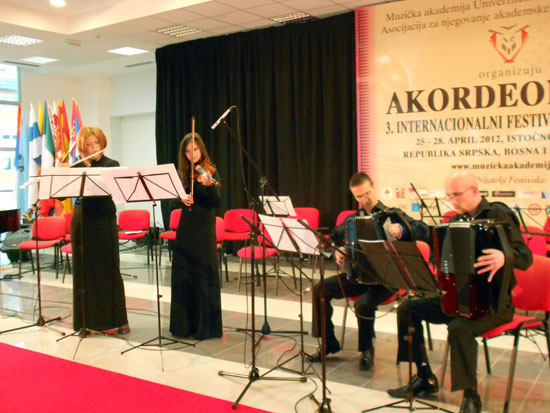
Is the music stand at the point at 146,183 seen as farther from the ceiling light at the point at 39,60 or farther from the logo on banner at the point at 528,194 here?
the ceiling light at the point at 39,60

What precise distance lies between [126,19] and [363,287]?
5.66 metres

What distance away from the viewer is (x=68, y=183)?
4141 mm

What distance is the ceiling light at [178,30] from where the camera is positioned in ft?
27.2

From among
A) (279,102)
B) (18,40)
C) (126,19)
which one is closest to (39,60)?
(18,40)

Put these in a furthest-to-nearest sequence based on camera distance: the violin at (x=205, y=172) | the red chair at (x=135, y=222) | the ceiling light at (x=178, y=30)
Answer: the ceiling light at (x=178, y=30) < the red chair at (x=135, y=222) < the violin at (x=205, y=172)

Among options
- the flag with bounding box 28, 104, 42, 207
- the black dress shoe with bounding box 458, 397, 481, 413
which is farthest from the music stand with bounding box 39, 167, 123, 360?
the flag with bounding box 28, 104, 42, 207

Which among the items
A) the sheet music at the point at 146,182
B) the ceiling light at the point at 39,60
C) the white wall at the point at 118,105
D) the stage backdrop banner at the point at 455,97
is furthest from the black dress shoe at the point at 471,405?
the white wall at the point at 118,105

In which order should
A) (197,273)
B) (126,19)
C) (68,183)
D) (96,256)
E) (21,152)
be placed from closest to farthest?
(68,183), (197,273), (96,256), (126,19), (21,152)

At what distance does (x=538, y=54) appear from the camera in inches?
241

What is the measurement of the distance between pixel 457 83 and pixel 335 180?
212 cm

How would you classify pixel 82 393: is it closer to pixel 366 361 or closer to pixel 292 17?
pixel 366 361

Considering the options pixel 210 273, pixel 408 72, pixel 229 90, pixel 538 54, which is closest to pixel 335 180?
pixel 408 72

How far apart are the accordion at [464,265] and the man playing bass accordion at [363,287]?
0.63m

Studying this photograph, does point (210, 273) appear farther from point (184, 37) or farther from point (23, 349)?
point (184, 37)
